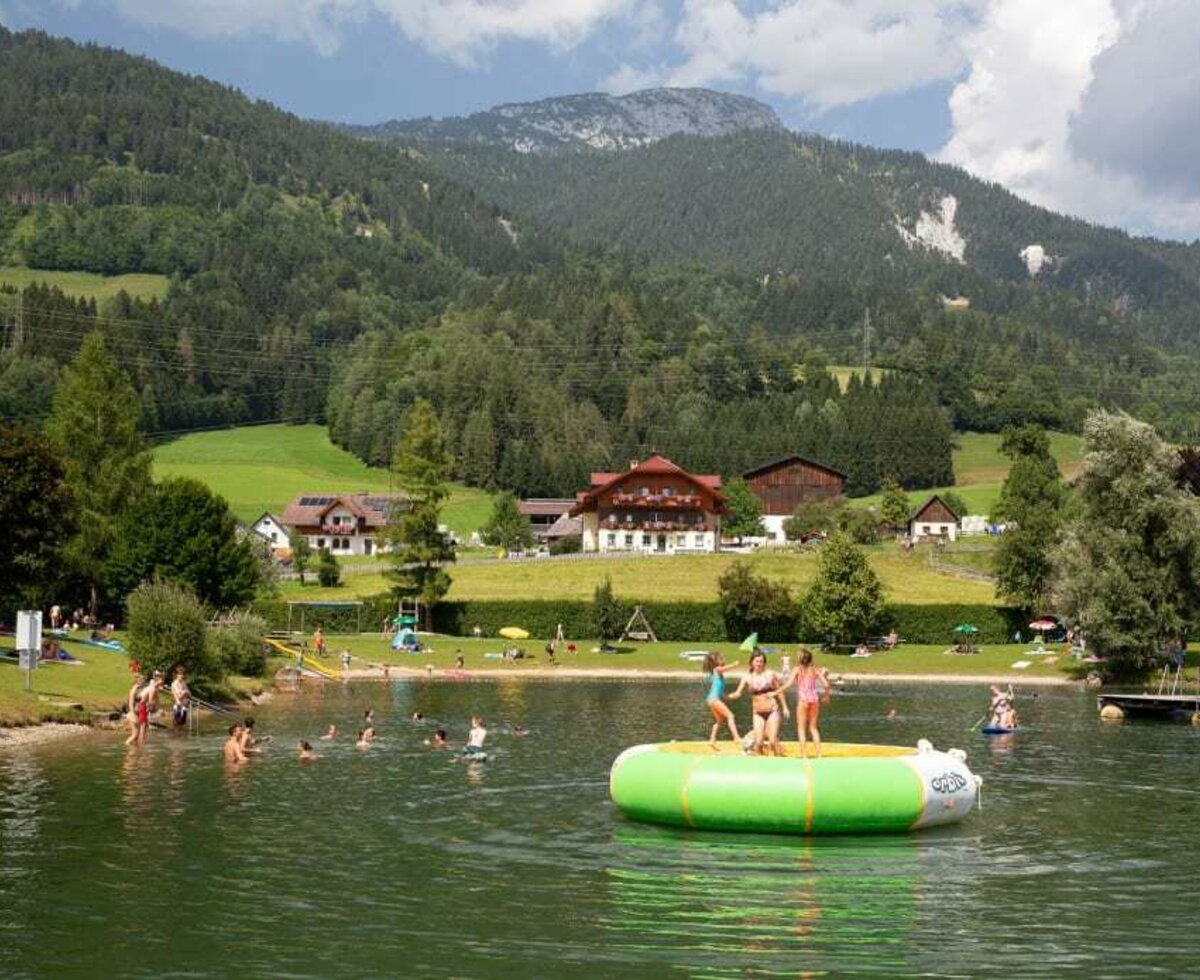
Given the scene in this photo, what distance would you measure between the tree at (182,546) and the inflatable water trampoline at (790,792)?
57835mm

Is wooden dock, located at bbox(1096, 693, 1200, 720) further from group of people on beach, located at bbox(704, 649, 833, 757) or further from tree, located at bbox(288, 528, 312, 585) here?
tree, located at bbox(288, 528, 312, 585)

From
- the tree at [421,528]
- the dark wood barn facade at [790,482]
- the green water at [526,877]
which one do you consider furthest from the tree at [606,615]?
the dark wood barn facade at [790,482]

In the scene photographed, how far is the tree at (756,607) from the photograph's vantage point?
354 ft

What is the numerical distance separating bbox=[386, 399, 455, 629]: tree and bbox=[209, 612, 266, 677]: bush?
30140 millimetres

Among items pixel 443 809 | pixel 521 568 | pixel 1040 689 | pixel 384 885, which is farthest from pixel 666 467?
pixel 384 885

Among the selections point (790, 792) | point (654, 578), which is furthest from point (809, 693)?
point (654, 578)

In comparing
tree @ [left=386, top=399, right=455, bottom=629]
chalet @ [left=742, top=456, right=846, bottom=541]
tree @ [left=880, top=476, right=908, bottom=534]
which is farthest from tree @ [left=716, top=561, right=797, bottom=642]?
chalet @ [left=742, top=456, right=846, bottom=541]

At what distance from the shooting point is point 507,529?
6442 inches

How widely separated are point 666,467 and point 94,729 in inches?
4162

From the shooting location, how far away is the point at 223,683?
68625 mm

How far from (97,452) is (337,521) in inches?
3073

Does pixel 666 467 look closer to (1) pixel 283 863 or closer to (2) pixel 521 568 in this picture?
(2) pixel 521 568

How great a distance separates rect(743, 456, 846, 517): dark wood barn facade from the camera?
196000 millimetres

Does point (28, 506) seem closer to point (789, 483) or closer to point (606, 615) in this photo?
point (606, 615)
